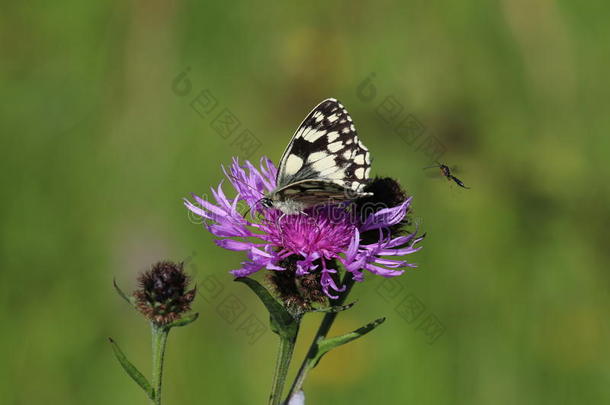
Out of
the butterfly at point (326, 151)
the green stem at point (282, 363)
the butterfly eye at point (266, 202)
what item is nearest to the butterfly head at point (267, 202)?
the butterfly eye at point (266, 202)

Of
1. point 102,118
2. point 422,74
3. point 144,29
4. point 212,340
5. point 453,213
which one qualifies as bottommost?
point 453,213

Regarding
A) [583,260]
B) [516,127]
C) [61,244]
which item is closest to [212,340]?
[61,244]

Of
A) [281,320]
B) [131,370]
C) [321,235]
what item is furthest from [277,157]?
[131,370]

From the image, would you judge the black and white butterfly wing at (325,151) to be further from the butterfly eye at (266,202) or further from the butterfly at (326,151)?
the butterfly eye at (266,202)

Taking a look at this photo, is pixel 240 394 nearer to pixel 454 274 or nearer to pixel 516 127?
pixel 454 274

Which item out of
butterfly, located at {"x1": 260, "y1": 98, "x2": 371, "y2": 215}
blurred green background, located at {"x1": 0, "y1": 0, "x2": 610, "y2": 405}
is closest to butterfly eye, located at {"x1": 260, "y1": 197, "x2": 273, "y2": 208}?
butterfly, located at {"x1": 260, "y1": 98, "x2": 371, "y2": 215}

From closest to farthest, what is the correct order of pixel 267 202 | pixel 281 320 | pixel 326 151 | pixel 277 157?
pixel 281 320 < pixel 267 202 < pixel 326 151 < pixel 277 157

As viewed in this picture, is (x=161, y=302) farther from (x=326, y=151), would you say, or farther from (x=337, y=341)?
(x=326, y=151)
